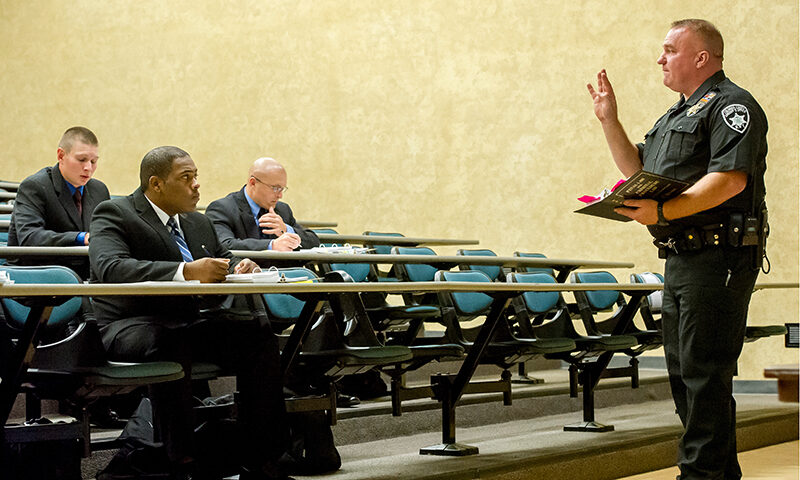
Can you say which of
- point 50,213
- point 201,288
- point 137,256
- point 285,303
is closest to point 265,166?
point 50,213

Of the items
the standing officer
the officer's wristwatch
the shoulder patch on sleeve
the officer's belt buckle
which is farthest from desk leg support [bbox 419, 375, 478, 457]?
the shoulder patch on sleeve

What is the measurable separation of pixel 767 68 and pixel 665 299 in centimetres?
469

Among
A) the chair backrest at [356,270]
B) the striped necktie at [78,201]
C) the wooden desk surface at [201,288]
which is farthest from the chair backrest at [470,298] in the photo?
the striped necktie at [78,201]

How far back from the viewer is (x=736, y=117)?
9.52 ft

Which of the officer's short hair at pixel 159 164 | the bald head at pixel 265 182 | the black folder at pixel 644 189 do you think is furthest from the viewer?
the bald head at pixel 265 182

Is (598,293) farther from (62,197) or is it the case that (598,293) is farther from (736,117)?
(62,197)

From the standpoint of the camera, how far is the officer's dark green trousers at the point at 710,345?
285 centimetres

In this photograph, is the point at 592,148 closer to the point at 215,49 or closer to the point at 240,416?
the point at 215,49

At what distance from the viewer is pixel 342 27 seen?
8.82 meters

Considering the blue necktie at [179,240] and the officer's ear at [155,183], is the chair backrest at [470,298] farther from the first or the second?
the officer's ear at [155,183]

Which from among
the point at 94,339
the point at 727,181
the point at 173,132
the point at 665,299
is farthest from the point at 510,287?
the point at 173,132

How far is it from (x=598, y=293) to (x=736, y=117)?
2358mm

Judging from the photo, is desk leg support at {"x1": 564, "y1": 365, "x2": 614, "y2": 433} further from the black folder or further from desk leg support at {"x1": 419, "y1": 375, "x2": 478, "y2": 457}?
the black folder

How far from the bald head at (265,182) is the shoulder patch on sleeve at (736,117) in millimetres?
2745
